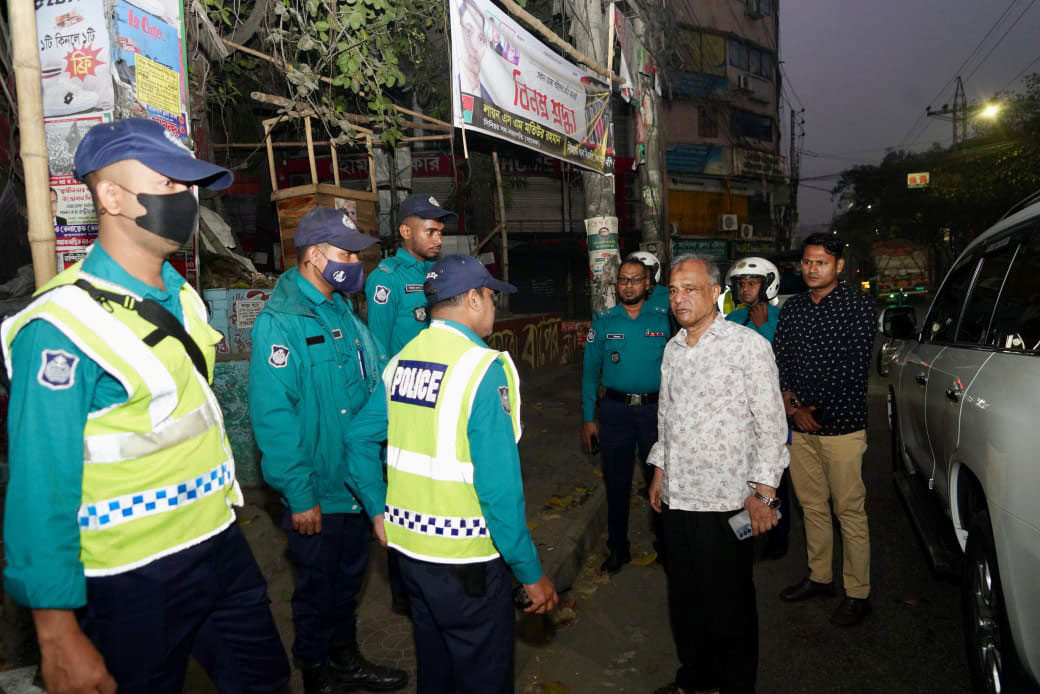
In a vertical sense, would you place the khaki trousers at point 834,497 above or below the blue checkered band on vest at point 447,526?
below

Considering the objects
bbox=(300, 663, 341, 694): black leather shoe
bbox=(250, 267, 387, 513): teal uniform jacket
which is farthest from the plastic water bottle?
bbox=(300, 663, 341, 694): black leather shoe

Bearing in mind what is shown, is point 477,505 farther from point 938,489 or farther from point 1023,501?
point 938,489

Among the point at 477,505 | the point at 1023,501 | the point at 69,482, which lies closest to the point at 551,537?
the point at 477,505

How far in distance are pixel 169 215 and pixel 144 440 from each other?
26.3 inches

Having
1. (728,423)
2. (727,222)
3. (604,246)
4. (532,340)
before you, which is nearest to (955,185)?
(727,222)

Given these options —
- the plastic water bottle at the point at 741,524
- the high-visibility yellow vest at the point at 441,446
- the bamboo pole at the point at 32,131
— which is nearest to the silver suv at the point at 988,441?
the plastic water bottle at the point at 741,524

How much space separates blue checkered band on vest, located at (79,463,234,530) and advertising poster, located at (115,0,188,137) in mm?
2623

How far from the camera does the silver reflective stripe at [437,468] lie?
7.28 feet

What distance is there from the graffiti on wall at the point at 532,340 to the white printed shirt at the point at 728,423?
8567 mm

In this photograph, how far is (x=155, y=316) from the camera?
6.19 feet

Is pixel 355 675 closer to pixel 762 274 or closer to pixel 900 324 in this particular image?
pixel 762 274

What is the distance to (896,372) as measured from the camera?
5.31 metres

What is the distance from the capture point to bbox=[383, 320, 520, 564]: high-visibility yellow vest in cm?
219

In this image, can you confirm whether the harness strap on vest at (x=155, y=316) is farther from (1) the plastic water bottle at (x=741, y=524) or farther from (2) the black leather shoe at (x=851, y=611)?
(2) the black leather shoe at (x=851, y=611)
